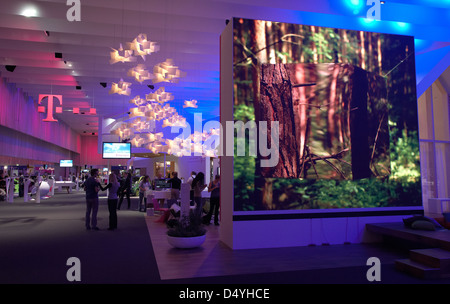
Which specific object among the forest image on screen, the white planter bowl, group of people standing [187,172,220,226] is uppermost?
the forest image on screen

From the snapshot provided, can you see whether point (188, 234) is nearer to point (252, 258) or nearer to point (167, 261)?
point (167, 261)

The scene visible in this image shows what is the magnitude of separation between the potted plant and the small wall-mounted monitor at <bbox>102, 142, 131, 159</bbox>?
43.2ft

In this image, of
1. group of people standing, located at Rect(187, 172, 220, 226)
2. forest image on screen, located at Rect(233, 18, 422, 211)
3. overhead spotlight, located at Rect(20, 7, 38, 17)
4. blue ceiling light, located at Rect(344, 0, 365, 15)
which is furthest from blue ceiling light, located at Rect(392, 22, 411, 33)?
overhead spotlight, located at Rect(20, 7, 38, 17)

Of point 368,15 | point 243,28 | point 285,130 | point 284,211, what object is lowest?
point 284,211

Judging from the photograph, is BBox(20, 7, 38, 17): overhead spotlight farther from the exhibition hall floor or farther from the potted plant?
the potted plant

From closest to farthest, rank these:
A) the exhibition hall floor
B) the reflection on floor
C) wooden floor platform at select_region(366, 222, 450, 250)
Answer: the exhibition hall floor < the reflection on floor < wooden floor platform at select_region(366, 222, 450, 250)

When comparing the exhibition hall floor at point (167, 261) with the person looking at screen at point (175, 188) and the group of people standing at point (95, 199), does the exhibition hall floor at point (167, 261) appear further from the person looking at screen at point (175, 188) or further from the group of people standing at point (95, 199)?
the person looking at screen at point (175, 188)

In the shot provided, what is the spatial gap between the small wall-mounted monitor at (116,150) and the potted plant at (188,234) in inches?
518

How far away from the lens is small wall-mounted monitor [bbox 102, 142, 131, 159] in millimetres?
18406

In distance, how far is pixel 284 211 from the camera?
20.5 ft

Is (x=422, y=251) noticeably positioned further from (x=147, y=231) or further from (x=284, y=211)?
(x=147, y=231)

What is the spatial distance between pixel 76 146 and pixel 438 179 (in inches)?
1253
